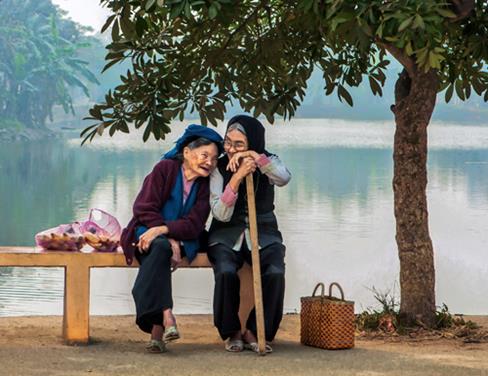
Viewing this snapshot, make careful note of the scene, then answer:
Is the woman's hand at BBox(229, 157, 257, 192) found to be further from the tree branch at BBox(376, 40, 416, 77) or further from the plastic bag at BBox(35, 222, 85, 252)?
the tree branch at BBox(376, 40, 416, 77)

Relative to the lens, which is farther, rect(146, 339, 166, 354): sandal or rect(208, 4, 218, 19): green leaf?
rect(146, 339, 166, 354): sandal

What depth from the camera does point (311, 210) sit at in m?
22.5

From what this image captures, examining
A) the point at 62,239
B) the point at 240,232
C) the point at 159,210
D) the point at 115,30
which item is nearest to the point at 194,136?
the point at 159,210

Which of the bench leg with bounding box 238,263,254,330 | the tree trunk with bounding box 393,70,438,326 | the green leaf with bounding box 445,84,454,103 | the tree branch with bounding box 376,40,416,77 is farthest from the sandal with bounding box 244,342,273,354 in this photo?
the green leaf with bounding box 445,84,454,103

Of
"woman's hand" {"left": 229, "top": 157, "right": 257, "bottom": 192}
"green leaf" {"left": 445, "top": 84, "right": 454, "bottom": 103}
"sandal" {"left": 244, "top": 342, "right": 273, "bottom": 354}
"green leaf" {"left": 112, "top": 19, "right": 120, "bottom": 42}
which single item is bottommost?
"sandal" {"left": 244, "top": 342, "right": 273, "bottom": 354}

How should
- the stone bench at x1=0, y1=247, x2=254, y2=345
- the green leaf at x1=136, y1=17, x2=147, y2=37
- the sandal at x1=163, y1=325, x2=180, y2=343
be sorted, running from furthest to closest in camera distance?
1. the stone bench at x1=0, y1=247, x2=254, y2=345
2. the green leaf at x1=136, y1=17, x2=147, y2=37
3. the sandal at x1=163, y1=325, x2=180, y2=343

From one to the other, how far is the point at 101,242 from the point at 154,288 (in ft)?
1.92

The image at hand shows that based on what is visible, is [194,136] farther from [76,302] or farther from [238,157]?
[76,302]

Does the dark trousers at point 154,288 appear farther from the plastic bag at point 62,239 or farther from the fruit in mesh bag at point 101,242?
the plastic bag at point 62,239

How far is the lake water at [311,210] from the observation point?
45.3ft

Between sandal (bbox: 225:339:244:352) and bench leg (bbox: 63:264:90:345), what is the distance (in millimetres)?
748

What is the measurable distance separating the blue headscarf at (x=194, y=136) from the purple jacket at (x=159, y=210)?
7cm

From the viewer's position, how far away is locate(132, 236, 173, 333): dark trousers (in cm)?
694

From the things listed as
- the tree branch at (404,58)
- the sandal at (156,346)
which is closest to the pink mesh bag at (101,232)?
the sandal at (156,346)
